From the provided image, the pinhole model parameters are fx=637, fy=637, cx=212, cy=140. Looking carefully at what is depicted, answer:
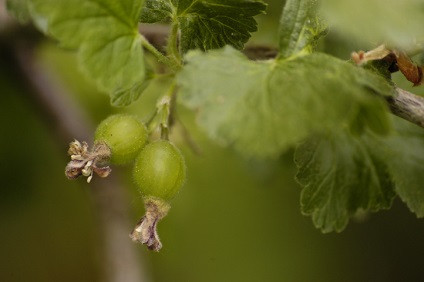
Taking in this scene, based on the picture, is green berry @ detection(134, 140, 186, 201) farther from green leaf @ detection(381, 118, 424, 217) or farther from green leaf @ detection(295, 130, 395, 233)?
green leaf @ detection(381, 118, 424, 217)

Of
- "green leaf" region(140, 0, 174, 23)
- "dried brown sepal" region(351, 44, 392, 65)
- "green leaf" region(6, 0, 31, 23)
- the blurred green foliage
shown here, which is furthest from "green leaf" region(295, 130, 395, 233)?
the blurred green foliage

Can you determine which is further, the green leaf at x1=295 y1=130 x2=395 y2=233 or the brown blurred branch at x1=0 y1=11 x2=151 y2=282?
the brown blurred branch at x1=0 y1=11 x2=151 y2=282

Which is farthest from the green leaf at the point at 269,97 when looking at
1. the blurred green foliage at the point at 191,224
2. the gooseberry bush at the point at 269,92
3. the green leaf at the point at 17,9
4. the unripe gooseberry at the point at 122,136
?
the blurred green foliage at the point at 191,224

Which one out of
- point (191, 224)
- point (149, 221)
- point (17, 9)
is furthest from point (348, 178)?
point (191, 224)

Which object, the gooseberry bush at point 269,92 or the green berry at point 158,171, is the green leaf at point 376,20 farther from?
the green berry at point 158,171

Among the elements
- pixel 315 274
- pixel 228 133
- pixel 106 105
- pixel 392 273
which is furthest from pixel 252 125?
pixel 392 273

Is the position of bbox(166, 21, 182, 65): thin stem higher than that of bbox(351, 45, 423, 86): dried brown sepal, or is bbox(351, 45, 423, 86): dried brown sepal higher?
bbox(351, 45, 423, 86): dried brown sepal
